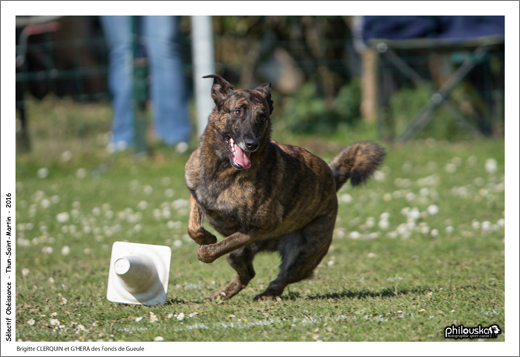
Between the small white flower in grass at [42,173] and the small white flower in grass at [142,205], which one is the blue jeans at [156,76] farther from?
the small white flower in grass at [142,205]

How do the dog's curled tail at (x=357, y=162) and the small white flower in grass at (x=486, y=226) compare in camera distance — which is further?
the small white flower in grass at (x=486, y=226)

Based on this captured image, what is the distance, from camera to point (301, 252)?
4801 millimetres

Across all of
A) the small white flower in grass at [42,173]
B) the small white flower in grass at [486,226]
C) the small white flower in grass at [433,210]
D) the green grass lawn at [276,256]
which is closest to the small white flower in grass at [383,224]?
the green grass lawn at [276,256]

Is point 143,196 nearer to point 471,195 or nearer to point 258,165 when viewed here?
point 471,195

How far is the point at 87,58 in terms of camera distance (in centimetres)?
1758

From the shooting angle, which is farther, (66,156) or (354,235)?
(66,156)

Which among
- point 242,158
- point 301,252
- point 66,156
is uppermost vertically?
point 66,156

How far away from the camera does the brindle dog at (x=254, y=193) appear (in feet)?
13.8

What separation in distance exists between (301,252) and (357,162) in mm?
897

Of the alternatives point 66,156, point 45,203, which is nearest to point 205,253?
point 45,203

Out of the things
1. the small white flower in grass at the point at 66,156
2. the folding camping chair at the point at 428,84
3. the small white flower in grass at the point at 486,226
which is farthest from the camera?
the folding camping chair at the point at 428,84

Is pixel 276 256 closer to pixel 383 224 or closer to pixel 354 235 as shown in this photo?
pixel 354 235

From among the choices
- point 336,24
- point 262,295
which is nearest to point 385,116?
point 336,24

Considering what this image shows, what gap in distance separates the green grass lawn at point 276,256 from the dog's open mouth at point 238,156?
38.7 inches
